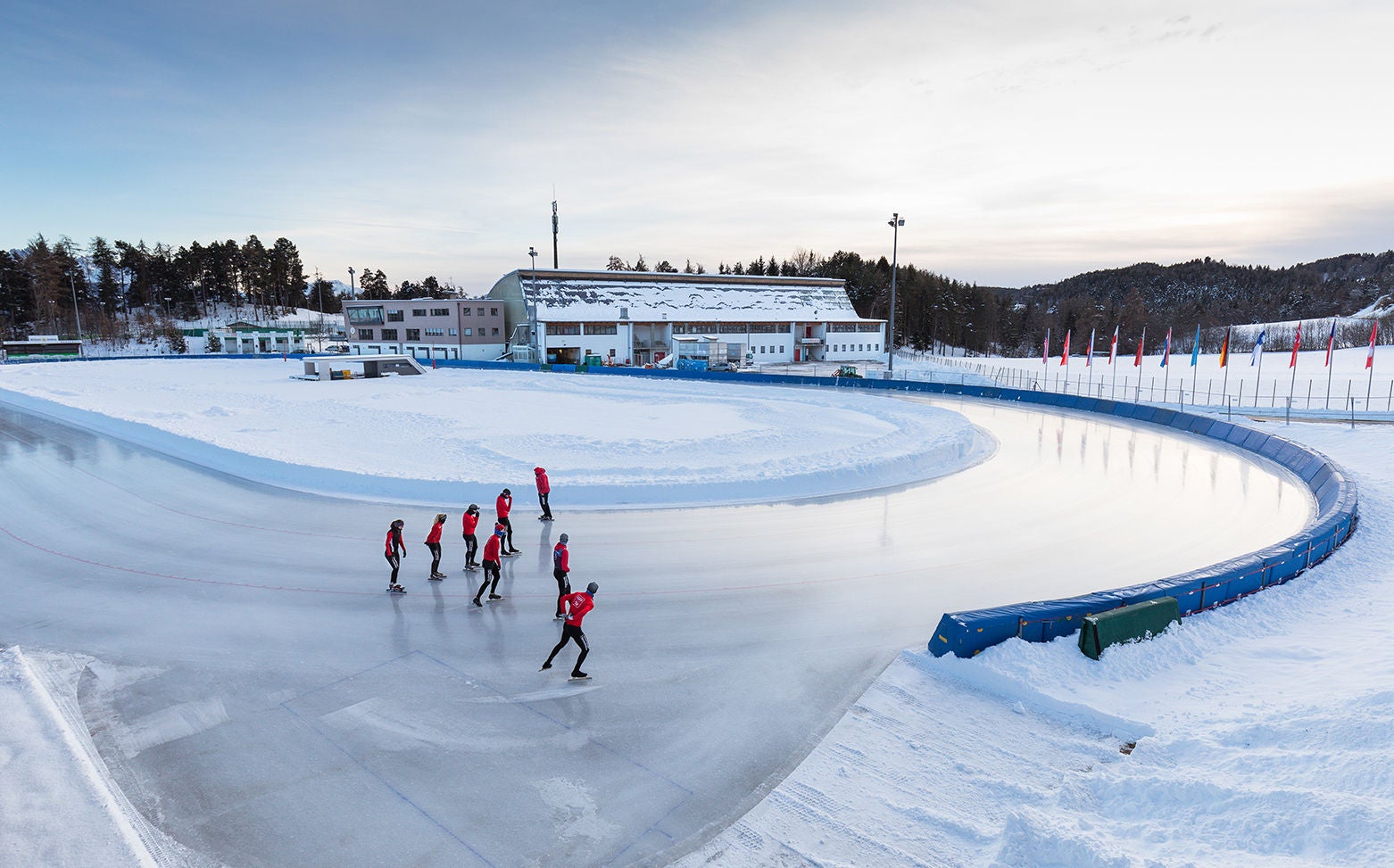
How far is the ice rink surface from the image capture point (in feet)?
20.9

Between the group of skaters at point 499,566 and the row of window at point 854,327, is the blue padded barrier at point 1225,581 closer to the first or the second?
the group of skaters at point 499,566

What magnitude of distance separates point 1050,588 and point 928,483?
7.84 metres

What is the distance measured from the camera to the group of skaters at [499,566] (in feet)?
27.7

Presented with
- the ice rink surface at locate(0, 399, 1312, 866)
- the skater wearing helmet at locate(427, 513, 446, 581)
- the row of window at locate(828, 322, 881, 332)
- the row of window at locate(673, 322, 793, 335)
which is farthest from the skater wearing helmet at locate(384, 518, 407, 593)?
the row of window at locate(828, 322, 881, 332)

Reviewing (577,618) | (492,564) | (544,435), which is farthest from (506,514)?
(544,435)

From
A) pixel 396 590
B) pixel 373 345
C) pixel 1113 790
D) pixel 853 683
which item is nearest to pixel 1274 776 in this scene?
pixel 1113 790

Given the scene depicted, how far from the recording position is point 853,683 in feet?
28.0

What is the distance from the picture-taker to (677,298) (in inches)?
2635

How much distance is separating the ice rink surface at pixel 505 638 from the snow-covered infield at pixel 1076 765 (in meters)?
0.51

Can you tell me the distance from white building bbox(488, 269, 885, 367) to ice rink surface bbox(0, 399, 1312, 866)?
4149cm

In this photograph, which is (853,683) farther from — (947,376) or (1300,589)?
(947,376)

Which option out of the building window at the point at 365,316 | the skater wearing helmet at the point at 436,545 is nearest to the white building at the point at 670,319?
the building window at the point at 365,316

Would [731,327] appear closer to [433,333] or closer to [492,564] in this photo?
[433,333]

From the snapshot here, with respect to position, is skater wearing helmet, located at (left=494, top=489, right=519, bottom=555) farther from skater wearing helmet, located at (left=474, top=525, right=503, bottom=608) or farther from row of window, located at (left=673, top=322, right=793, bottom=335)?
row of window, located at (left=673, top=322, right=793, bottom=335)
